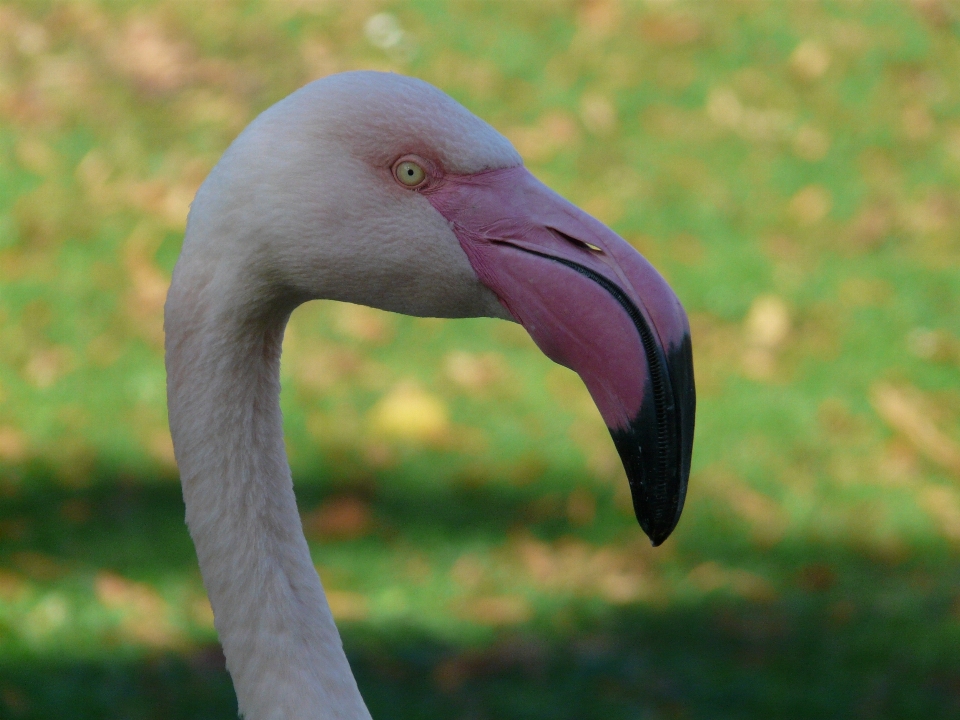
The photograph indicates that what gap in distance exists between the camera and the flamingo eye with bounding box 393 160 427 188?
1.67 metres

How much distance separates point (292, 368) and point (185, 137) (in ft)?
5.11

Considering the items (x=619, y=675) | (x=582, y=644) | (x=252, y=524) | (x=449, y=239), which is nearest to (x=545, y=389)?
(x=582, y=644)

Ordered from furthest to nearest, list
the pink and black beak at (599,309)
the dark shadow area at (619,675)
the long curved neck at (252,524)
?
the dark shadow area at (619,675) < the long curved neck at (252,524) < the pink and black beak at (599,309)

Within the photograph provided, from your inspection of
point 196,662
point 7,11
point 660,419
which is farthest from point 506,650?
point 7,11

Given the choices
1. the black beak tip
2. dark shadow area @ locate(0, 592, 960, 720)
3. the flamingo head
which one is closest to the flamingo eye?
the flamingo head

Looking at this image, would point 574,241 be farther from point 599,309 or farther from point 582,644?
point 582,644

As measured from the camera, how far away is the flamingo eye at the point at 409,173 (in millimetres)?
1669

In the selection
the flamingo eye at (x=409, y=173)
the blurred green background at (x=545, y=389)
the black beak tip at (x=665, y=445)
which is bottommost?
the black beak tip at (x=665, y=445)

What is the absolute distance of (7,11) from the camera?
6188 millimetres

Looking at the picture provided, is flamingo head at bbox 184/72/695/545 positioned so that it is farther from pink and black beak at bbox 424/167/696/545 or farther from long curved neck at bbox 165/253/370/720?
long curved neck at bbox 165/253/370/720

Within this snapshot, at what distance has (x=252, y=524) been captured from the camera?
1.89 m

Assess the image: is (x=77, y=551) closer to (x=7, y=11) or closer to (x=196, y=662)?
(x=196, y=662)

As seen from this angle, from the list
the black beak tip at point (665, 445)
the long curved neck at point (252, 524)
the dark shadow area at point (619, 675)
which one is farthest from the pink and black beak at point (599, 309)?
the dark shadow area at point (619, 675)

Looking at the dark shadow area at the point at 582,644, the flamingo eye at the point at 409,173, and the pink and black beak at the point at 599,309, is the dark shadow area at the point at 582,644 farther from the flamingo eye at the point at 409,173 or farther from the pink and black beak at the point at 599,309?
the flamingo eye at the point at 409,173
